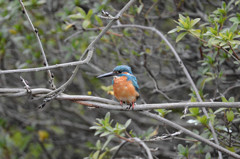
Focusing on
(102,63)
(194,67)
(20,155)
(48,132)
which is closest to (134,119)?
(102,63)

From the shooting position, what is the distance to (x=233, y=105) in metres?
1.90

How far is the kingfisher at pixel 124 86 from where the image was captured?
109 inches

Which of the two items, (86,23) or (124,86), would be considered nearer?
(124,86)

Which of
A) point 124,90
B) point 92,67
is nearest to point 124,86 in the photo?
point 124,90

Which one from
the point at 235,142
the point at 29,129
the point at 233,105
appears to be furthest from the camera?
the point at 29,129

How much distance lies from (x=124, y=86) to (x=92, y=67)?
1173 mm

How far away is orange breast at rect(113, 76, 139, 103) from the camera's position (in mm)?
2756

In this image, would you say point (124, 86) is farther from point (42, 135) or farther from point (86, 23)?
point (42, 135)

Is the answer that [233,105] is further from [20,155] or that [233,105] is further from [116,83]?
[20,155]

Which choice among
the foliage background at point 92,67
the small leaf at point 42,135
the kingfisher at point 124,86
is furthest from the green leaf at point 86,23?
the small leaf at point 42,135

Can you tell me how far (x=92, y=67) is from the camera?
3.89 m

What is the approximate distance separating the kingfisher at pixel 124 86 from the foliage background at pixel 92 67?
0.38 meters

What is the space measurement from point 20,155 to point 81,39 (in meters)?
2.18

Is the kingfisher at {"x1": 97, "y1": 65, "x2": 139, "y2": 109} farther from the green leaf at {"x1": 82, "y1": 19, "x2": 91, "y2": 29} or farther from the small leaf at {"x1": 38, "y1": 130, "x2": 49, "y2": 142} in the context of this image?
the small leaf at {"x1": 38, "y1": 130, "x2": 49, "y2": 142}
